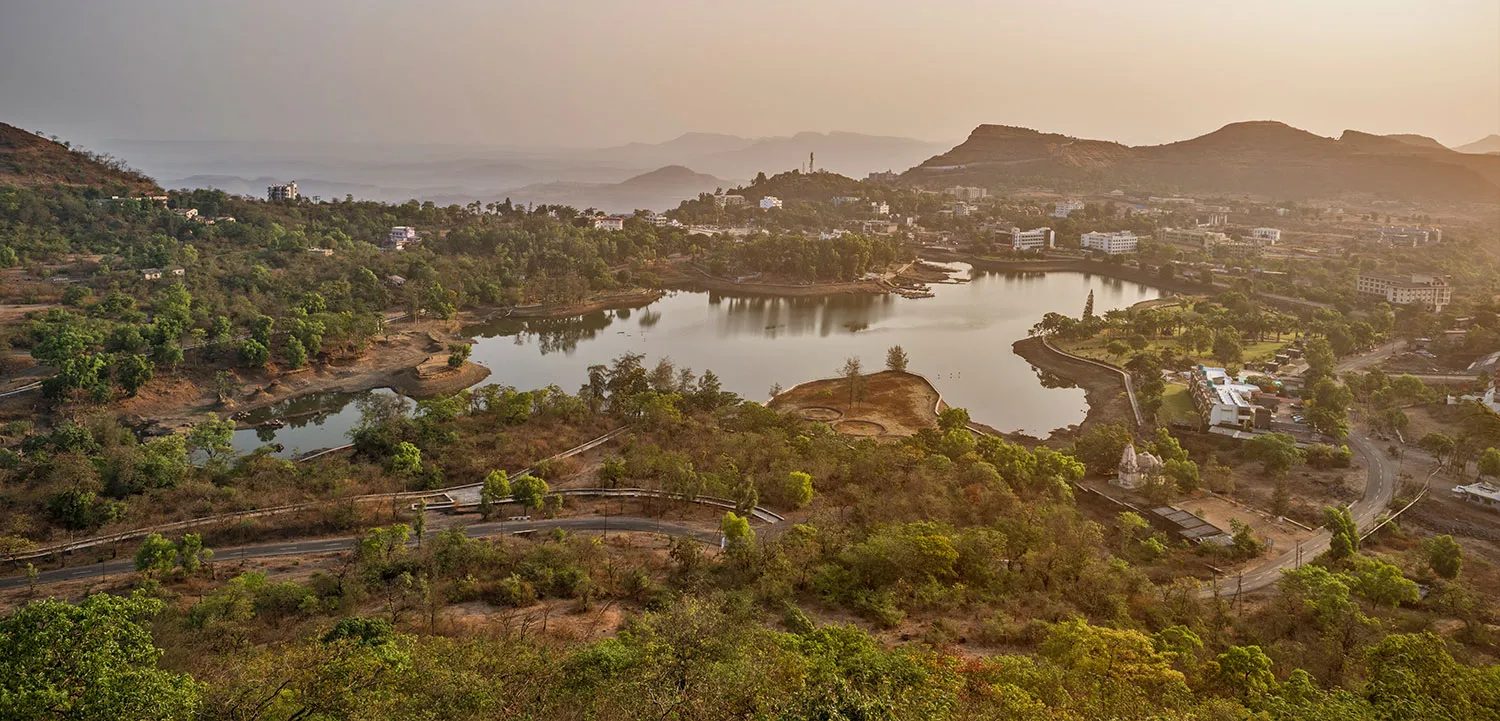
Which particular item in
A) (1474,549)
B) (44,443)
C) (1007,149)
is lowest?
→ (1474,549)

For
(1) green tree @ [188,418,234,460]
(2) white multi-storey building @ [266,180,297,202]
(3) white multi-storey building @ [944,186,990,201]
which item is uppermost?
(3) white multi-storey building @ [944,186,990,201]

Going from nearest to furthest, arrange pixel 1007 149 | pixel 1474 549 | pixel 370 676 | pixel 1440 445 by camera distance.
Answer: pixel 370 676 → pixel 1474 549 → pixel 1440 445 → pixel 1007 149

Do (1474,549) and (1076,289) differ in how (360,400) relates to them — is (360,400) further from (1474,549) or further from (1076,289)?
(1076,289)

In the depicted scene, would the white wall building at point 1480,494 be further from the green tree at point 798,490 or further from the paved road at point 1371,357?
the green tree at point 798,490

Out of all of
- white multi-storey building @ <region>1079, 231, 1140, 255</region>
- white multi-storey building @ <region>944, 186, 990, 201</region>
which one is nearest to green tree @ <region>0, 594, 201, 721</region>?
white multi-storey building @ <region>1079, 231, 1140, 255</region>

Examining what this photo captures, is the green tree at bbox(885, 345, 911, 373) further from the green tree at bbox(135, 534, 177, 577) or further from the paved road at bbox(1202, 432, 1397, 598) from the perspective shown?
the green tree at bbox(135, 534, 177, 577)

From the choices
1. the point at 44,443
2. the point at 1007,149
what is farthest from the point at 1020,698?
the point at 1007,149

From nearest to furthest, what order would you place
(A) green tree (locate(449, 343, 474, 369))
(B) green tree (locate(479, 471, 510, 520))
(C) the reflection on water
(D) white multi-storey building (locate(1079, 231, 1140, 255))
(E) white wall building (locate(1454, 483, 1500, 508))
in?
(B) green tree (locate(479, 471, 510, 520)) → (E) white wall building (locate(1454, 483, 1500, 508)) → (C) the reflection on water → (A) green tree (locate(449, 343, 474, 369)) → (D) white multi-storey building (locate(1079, 231, 1140, 255))

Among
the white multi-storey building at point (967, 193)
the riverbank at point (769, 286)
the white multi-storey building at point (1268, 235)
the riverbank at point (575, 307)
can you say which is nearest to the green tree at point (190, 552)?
the riverbank at point (575, 307)
